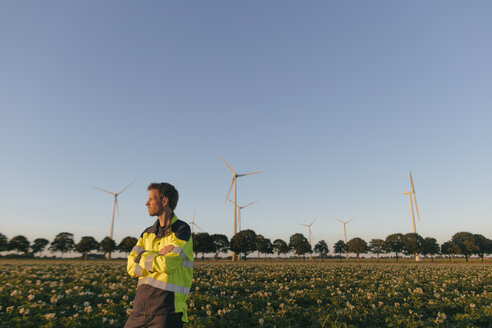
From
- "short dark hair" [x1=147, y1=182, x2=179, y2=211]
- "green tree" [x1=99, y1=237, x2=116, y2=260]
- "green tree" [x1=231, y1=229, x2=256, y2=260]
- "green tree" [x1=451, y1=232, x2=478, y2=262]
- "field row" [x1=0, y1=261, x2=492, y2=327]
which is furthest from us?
"green tree" [x1=99, y1=237, x2=116, y2=260]

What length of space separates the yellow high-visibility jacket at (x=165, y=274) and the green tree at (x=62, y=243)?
7372 inches

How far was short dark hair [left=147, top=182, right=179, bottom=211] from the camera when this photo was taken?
553 cm

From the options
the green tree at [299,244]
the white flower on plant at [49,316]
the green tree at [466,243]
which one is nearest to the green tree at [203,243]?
the green tree at [299,244]

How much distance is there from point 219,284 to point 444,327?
11.8m

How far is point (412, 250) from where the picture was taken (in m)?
105

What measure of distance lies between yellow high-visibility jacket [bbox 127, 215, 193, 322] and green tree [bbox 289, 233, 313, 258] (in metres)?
128

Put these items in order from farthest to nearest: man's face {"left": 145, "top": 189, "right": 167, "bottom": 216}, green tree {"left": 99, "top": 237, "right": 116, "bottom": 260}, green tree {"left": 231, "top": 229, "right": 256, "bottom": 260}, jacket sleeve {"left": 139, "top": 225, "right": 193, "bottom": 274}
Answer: green tree {"left": 99, "top": 237, "right": 116, "bottom": 260} < green tree {"left": 231, "top": 229, "right": 256, "bottom": 260} < man's face {"left": 145, "top": 189, "right": 167, "bottom": 216} < jacket sleeve {"left": 139, "top": 225, "right": 193, "bottom": 274}

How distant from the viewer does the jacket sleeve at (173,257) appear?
4.54 metres

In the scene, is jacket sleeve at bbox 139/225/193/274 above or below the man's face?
below

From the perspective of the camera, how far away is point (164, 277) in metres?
4.75

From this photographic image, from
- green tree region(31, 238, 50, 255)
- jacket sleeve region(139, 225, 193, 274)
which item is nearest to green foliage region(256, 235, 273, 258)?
green tree region(31, 238, 50, 255)

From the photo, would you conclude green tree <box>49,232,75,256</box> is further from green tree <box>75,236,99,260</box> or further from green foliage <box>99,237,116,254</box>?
green foliage <box>99,237,116,254</box>

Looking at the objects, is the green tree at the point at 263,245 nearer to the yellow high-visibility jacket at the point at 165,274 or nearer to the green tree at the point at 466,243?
the green tree at the point at 466,243

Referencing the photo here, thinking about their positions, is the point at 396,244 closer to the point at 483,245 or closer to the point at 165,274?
the point at 483,245
